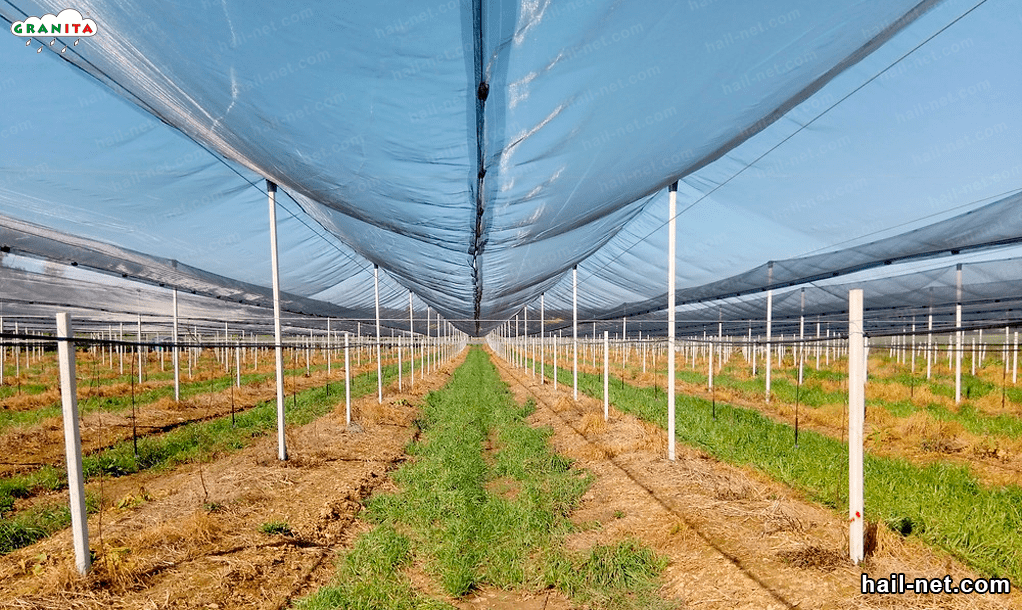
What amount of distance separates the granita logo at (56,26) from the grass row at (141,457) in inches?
124

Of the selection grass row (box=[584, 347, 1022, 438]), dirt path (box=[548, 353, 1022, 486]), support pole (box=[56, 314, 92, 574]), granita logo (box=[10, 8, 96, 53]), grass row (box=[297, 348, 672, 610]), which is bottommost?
grass row (box=[584, 347, 1022, 438])

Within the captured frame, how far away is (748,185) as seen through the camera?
5832mm

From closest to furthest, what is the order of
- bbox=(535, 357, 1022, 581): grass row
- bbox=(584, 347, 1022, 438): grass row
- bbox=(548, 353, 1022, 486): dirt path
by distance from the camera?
bbox=(535, 357, 1022, 581): grass row
bbox=(548, 353, 1022, 486): dirt path
bbox=(584, 347, 1022, 438): grass row

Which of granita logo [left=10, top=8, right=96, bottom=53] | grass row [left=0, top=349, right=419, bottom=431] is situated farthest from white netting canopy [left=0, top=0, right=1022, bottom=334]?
grass row [left=0, top=349, right=419, bottom=431]

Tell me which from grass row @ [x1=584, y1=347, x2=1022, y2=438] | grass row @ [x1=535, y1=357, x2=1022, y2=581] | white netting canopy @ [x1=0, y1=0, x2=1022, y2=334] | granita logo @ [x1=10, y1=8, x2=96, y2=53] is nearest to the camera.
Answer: white netting canopy @ [x1=0, y1=0, x2=1022, y2=334]

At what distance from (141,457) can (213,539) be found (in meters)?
4.31

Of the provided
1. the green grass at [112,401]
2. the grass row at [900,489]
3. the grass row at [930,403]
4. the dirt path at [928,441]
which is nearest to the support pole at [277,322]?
the green grass at [112,401]

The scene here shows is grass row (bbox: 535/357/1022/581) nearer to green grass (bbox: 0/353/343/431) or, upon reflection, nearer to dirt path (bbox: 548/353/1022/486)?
dirt path (bbox: 548/353/1022/486)

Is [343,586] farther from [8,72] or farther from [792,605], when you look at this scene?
[8,72]

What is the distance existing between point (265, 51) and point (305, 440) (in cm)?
681

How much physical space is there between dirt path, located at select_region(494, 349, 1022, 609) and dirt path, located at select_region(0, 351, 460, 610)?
229 cm

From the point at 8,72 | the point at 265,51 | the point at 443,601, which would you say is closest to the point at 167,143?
the point at 8,72

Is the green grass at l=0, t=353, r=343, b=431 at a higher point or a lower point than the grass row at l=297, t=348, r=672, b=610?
lower

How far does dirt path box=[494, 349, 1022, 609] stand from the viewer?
10.8 feet
